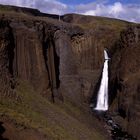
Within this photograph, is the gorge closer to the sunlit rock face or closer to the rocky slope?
the rocky slope

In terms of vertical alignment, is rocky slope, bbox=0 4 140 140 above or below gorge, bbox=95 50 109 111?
above

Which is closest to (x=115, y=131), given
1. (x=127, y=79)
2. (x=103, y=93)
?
(x=127, y=79)

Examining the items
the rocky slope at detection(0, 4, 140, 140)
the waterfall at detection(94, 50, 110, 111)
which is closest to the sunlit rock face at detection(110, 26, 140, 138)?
the rocky slope at detection(0, 4, 140, 140)

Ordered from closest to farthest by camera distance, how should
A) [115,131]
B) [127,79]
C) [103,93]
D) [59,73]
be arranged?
[115,131]
[59,73]
[127,79]
[103,93]

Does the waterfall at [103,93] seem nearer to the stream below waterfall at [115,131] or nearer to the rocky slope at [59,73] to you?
the rocky slope at [59,73]

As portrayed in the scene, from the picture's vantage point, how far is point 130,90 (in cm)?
8244

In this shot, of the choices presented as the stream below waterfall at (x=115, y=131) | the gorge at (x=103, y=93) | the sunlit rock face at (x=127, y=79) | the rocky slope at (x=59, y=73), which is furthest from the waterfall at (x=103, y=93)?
the stream below waterfall at (x=115, y=131)

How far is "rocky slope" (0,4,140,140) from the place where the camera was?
40.1 m

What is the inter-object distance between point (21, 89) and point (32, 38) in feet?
46.0

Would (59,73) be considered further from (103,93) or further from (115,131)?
(103,93)

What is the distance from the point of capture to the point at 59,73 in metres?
77.3

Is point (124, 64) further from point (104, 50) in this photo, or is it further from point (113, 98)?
point (104, 50)

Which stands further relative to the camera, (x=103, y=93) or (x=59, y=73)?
(x=103, y=93)

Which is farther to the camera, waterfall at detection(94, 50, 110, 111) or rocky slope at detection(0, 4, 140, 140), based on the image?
waterfall at detection(94, 50, 110, 111)
